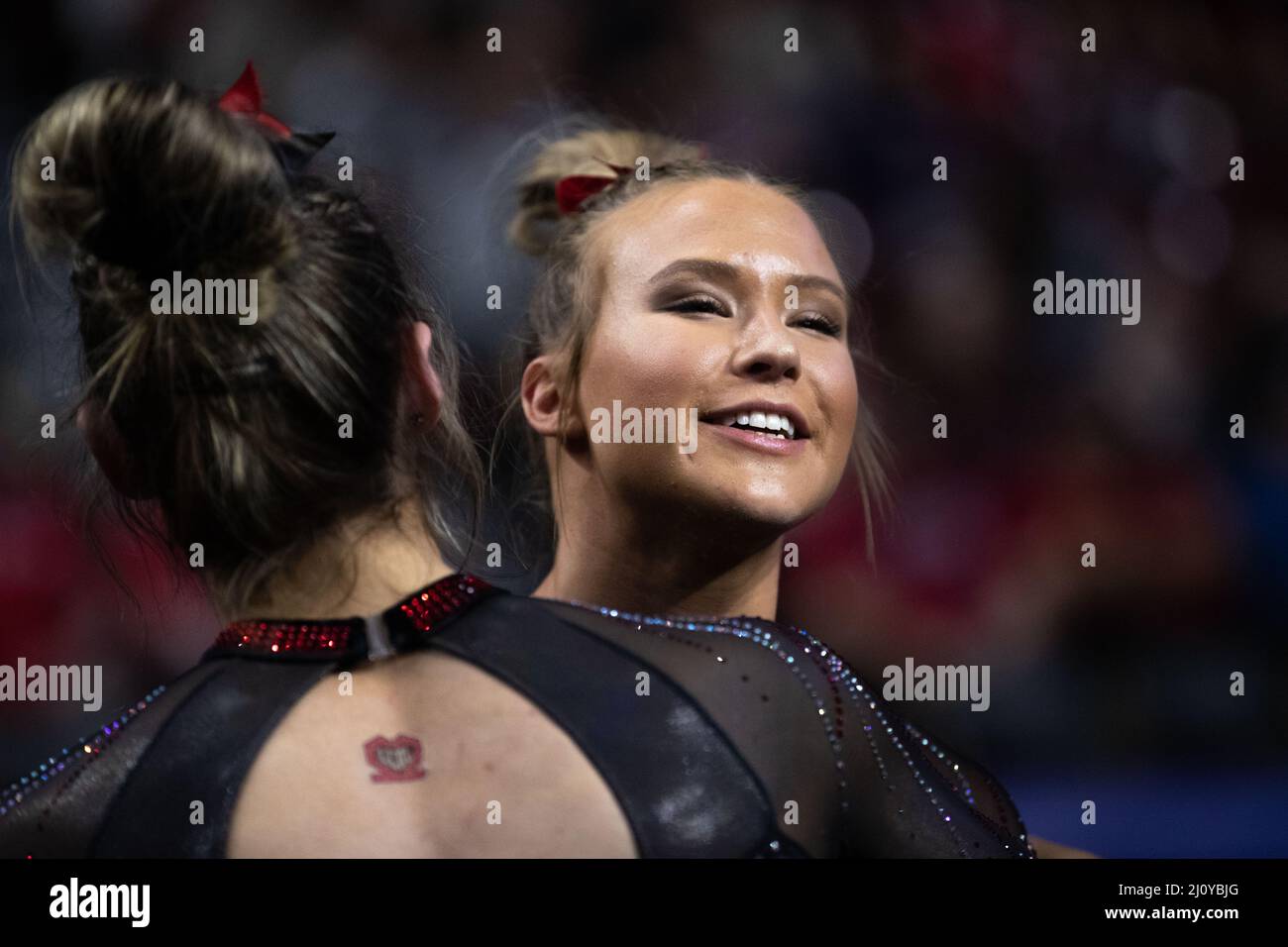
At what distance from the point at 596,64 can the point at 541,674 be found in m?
1.18

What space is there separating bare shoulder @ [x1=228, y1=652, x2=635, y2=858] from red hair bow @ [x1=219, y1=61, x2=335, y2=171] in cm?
44

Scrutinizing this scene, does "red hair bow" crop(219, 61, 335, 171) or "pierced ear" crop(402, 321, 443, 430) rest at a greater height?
"red hair bow" crop(219, 61, 335, 171)

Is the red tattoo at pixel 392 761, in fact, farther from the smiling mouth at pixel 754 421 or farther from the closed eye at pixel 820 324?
the closed eye at pixel 820 324

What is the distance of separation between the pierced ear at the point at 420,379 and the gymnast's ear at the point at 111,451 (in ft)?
0.79

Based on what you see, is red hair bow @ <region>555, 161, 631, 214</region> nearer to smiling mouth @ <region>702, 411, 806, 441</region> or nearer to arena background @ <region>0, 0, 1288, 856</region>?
arena background @ <region>0, 0, 1288, 856</region>

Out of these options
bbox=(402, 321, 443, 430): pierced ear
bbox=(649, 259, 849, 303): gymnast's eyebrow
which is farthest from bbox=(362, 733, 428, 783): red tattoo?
bbox=(649, 259, 849, 303): gymnast's eyebrow

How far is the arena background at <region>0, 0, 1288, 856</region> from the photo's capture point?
2.01 metres

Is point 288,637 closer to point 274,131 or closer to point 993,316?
point 274,131

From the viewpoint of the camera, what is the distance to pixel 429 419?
1.34m

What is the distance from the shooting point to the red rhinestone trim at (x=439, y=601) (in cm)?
120

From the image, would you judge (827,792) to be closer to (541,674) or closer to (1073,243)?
(541,674)

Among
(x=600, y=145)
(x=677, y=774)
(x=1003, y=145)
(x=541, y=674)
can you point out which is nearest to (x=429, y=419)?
(x=541, y=674)
